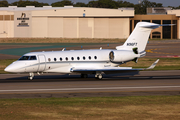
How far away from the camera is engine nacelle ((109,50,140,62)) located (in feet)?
98.3

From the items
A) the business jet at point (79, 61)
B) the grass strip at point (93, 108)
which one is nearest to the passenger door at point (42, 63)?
the business jet at point (79, 61)

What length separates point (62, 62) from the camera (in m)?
28.8

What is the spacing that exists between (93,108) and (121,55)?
14625mm

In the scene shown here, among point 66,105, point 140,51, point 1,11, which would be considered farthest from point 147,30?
point 1,11

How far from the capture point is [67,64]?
29000 millimetres

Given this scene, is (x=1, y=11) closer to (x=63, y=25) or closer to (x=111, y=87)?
(x=63, y=25)

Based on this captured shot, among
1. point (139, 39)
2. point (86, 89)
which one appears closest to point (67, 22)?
point (139, 39)

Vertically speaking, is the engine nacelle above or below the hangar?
below

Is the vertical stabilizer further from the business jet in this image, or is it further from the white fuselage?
the white fuselage

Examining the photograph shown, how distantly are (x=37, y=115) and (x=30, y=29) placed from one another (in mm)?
104081

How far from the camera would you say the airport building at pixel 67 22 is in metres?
114

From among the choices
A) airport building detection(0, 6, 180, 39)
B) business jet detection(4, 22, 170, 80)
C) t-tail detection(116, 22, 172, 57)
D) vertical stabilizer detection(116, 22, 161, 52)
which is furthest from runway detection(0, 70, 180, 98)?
airport building detection(0, 6, 180, 39)

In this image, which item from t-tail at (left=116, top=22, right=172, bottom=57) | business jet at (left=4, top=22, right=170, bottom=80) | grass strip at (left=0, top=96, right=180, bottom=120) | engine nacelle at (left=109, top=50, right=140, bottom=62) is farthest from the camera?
t-tail at (left=116, top=22, right=172, bottom=57)

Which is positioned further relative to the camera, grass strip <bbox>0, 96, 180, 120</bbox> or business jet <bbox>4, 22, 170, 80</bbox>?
business jet <bbox>4, 22, 170, 80</bbox>
